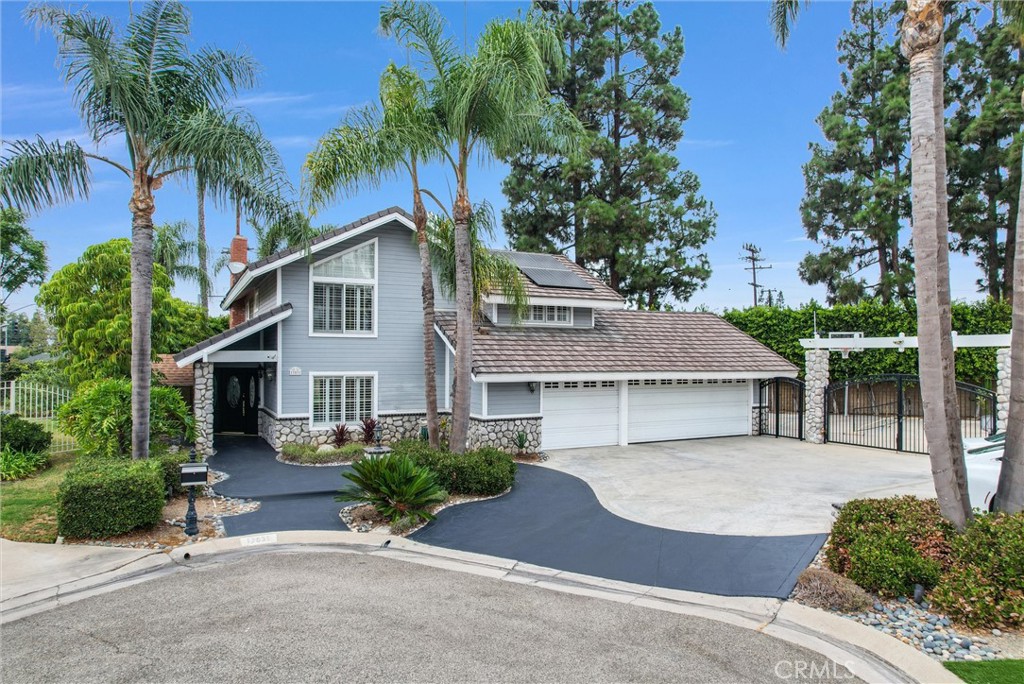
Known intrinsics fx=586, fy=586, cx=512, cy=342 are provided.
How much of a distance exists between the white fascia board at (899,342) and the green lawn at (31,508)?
1957 cm

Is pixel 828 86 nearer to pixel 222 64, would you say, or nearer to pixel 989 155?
pixel 989 155

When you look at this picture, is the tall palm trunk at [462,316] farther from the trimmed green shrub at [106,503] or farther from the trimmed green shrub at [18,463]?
the trimmed green shrub at [18,463]

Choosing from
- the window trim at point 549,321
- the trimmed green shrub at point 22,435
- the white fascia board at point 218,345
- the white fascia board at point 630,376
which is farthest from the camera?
the window trim at point 549,321

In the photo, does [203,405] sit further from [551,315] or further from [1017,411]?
[1017,411]

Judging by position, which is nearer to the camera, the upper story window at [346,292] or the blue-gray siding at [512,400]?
the blue-gray siding at [512,400]

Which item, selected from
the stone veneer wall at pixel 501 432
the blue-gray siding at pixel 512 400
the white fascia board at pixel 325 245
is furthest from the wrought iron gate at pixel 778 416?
the white fascia board at pixel 325 245

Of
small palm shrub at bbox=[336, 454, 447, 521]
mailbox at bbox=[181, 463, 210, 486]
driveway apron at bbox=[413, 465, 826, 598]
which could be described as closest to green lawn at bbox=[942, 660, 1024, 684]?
driveway apron at bbox=[413, 465, 826, 598]

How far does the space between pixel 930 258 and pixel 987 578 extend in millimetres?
3768

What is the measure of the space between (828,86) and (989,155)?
29.0ft

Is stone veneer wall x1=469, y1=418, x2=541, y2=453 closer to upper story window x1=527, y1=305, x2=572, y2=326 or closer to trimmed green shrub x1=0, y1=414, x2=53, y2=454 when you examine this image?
upper story window x1=527, y1=305, x2=572, y2=326

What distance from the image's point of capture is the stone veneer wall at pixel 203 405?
15.2m

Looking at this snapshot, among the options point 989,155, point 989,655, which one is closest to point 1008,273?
point 989,155

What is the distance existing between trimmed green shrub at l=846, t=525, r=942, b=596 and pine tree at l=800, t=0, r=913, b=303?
25259mm

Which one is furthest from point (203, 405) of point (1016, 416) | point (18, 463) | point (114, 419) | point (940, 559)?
point (1016, 416)
